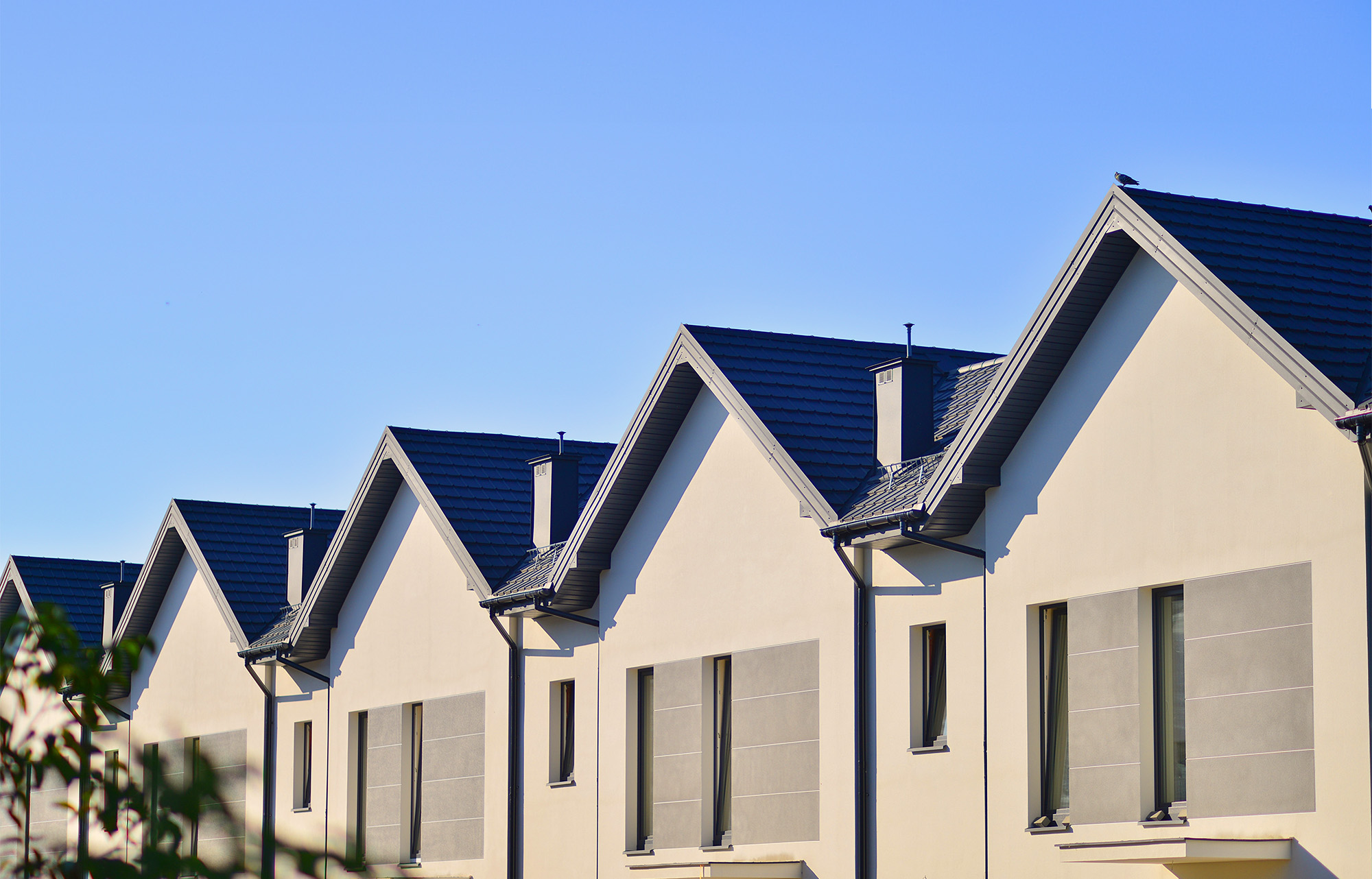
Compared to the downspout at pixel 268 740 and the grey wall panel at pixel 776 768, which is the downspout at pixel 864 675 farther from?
the downspout at pixel 268 740

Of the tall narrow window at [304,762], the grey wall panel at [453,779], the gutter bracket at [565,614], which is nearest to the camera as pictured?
the gutter bracket at [565,614]

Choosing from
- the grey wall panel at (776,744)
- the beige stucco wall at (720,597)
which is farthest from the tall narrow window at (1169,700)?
the grey wall panel at (776,744)

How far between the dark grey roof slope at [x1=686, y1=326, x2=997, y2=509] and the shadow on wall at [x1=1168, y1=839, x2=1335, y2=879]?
570cm

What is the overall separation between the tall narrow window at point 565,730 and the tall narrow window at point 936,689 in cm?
713

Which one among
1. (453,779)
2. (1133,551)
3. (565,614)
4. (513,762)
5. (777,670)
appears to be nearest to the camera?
(1133,551)

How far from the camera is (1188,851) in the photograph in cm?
1364

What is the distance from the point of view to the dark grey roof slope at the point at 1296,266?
1372cm

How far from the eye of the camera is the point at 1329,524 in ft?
44.0

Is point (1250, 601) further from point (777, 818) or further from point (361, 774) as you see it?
point (361, 774)

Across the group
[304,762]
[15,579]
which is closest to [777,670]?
[304,762]

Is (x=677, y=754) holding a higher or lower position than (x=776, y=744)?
lower

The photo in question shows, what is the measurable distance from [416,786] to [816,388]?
10112 millimetres

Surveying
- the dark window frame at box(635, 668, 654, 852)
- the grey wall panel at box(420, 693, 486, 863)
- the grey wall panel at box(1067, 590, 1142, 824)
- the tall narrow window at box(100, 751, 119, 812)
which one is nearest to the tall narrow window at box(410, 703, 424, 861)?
the grey wall panel at box(420, 693, 486, 863)

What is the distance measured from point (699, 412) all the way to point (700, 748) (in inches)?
161
